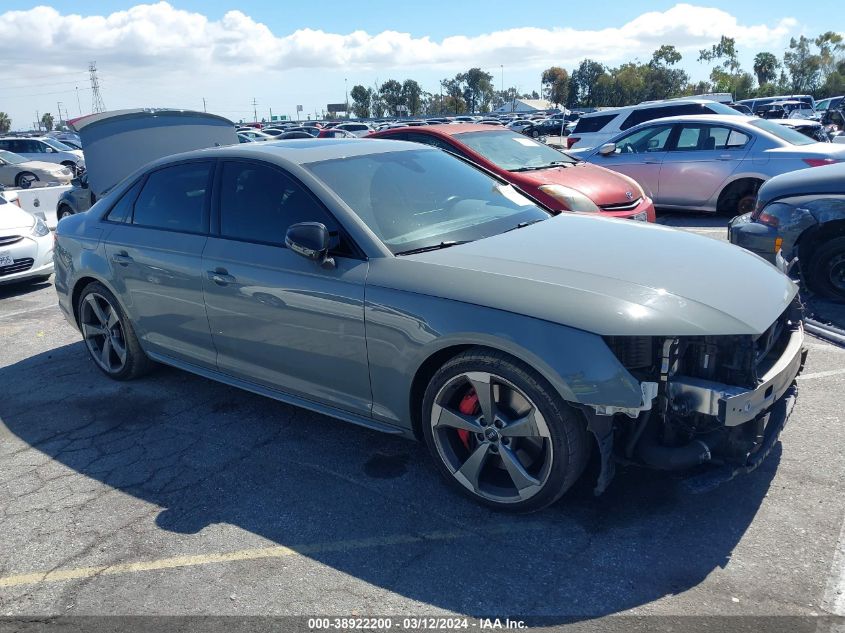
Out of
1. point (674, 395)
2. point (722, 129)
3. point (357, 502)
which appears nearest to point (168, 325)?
point (357, 502)

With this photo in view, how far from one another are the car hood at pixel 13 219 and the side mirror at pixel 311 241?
641 centimetres

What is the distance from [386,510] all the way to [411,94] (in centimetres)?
11495

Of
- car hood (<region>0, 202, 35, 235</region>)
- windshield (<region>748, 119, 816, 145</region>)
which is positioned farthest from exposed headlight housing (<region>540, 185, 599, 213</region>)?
car hood (<region>0, 202, 35, 235</region>)

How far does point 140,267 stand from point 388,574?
2854 mm

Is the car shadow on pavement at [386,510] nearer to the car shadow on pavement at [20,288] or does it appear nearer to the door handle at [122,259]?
the door handle at [122,259]

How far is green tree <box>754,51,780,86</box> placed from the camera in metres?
90.6

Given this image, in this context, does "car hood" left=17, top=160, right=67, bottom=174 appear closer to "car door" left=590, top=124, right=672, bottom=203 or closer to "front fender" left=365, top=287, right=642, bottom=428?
"car door" left=590, top=124, right=672, bottom=203

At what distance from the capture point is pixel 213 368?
447cm

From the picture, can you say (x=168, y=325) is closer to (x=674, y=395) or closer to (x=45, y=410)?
(x=45, y=410)

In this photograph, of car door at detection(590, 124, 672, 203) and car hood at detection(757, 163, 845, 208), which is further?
car door at detection(590, 124, 672, 203)

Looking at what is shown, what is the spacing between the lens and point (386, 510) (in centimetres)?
343

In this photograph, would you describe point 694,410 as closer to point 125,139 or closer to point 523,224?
point 523,224

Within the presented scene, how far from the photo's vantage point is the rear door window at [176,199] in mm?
4477

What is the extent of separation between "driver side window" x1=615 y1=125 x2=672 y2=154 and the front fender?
868 cm
